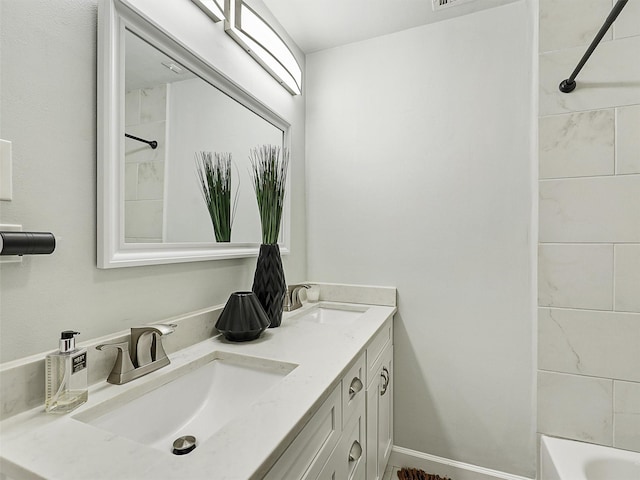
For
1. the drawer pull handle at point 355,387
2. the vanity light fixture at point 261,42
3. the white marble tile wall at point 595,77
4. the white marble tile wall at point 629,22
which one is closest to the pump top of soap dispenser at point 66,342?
the drawer pull handle at point 355,387

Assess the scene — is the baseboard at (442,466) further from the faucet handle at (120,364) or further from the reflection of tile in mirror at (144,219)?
the reflection of tile in mirror at (144,219)

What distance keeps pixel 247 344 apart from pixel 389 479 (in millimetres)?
1119

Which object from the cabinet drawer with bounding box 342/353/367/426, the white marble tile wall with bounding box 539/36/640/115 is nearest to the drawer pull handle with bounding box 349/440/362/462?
the cabinet drawer with bounding box 342/353/367/426

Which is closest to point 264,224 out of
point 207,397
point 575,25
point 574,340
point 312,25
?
point 207,397

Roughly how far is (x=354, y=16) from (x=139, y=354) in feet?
5.72

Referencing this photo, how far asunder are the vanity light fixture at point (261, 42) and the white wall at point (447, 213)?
1.22 feet

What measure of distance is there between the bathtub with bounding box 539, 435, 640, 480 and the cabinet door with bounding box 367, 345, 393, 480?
1.99ft

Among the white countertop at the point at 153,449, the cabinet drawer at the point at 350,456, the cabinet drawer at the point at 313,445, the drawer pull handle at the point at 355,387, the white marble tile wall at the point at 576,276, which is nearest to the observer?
the white countertop at the point at 153,449

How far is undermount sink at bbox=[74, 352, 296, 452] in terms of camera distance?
2.47 feet

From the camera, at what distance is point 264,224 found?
4.61 feet

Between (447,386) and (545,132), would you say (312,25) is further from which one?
(447,386)

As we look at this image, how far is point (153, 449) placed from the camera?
1.87 feet

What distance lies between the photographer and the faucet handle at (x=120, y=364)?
2.62ft

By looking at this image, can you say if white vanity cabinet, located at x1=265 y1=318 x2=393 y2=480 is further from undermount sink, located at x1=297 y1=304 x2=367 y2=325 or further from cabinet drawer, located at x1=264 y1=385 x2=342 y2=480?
undermount sink, located at x1=297 y1=304 x2=367 y2=325
